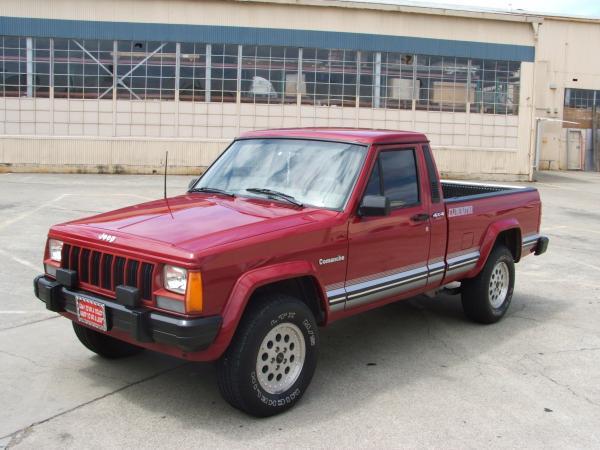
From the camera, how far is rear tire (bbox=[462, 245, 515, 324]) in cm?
633

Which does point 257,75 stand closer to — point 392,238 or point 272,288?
point 392,238

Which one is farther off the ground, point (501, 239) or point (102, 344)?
point (501, 239)

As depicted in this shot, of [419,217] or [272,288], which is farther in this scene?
[419,217]

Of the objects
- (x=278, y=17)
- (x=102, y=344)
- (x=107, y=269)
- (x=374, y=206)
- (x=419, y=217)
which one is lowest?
(x=102, y=344)

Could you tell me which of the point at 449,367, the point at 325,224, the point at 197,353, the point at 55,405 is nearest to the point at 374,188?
the point at 325,224

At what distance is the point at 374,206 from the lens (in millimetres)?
4660

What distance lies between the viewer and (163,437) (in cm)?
391

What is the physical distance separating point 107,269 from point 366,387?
6.77 ft

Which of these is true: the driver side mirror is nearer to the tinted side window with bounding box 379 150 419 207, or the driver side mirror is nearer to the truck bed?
the tinted side window with bounding box 379 150 419 207

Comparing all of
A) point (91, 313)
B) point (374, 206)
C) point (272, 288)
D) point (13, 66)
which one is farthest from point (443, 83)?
point (91, 313)

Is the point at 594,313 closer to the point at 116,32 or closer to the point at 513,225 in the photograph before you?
the point at 513,225

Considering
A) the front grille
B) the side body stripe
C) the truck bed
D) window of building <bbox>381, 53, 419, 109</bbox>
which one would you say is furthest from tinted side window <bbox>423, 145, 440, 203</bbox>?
window of building <bbox>381, 53, 419, 109</bbox>

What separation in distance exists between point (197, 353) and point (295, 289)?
3.14 feet

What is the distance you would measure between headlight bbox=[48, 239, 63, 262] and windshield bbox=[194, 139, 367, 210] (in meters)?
1.35
